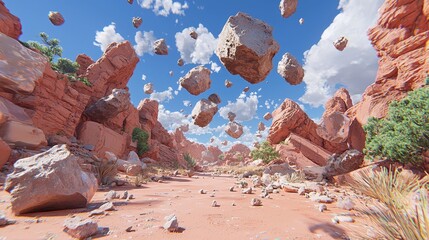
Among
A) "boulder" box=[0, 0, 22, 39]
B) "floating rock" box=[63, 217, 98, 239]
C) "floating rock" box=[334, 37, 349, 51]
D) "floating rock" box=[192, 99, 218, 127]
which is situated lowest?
"floating rock" box=[63, 217, 98, 239]

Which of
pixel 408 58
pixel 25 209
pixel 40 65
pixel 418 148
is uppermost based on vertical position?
pixel 408 58

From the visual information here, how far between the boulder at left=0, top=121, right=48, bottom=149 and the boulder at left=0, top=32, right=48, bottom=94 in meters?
2.72

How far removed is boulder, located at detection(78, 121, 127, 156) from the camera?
14.9 meters

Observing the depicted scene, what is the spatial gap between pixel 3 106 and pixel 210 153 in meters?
58.0

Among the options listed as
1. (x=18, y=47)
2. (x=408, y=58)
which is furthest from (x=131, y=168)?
(x=408, y=58)

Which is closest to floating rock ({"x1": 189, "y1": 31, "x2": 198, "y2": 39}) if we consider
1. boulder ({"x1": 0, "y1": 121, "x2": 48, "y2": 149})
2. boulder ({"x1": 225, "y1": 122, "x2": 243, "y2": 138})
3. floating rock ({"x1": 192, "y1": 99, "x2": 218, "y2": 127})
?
floating rock ({"x1": 192, "y1": 99, "x2": 218, "y2": 127})

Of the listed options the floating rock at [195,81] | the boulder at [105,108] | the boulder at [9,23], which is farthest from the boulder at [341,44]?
the boulder at [9,23]

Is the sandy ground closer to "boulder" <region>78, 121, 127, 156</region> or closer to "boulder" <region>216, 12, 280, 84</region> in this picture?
"boulder" <region>216, 12, 280, 84</region>

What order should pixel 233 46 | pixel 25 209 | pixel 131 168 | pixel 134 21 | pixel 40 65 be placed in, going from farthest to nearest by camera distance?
1. pixel 40 65
2. pixel 131 168
3. pixel 134 21
4. pixel 233 46
5. pixel 25 209

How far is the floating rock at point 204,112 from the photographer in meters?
6.75

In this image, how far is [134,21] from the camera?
7.73 meters

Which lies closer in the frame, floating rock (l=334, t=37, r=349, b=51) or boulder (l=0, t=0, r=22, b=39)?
floating rock (l=334, t=37, r=349, b=51)

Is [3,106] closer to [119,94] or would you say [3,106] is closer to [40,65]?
[40,65]

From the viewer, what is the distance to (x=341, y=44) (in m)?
6.77
